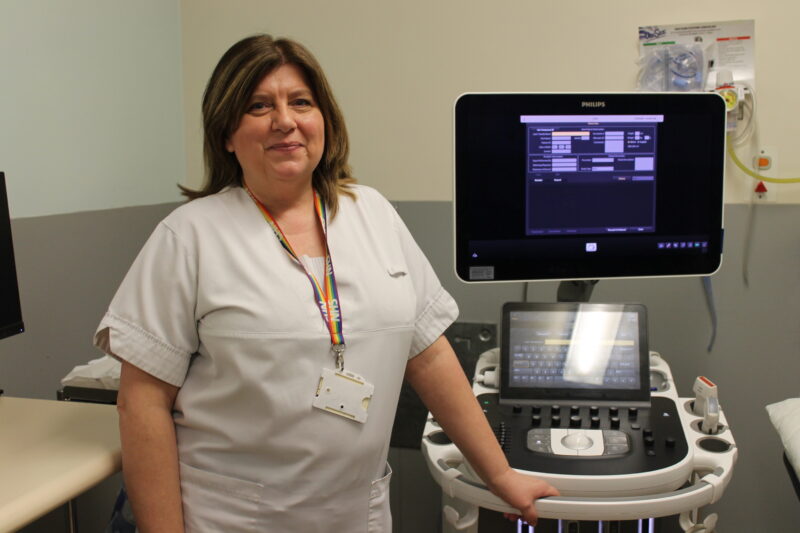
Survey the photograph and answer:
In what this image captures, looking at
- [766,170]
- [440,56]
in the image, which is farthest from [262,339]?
[766,170]

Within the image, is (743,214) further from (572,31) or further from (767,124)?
(572,31)

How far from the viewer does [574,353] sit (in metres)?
1.57

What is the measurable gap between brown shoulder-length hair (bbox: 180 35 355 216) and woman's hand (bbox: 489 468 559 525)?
56 cm

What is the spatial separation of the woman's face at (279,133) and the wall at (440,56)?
2.97 ft

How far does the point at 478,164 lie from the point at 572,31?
64 cm

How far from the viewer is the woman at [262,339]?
3.82ft

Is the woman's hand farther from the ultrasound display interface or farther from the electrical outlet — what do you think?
the electrical outlet

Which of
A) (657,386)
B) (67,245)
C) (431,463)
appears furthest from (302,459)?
(67,245)

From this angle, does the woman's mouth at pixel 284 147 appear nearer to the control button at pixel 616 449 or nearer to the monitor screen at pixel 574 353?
the monitor screen at pixel 574 353

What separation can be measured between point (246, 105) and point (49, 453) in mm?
633

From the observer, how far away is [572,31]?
6.51ft

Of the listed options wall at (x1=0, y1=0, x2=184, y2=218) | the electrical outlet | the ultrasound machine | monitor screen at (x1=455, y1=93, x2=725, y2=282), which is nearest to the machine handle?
the ultrasound machine

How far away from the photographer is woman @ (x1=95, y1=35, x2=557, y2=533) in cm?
117

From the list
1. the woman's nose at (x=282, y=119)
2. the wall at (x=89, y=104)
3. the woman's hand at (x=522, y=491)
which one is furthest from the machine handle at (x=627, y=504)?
the wall at (x=89, y=104)
